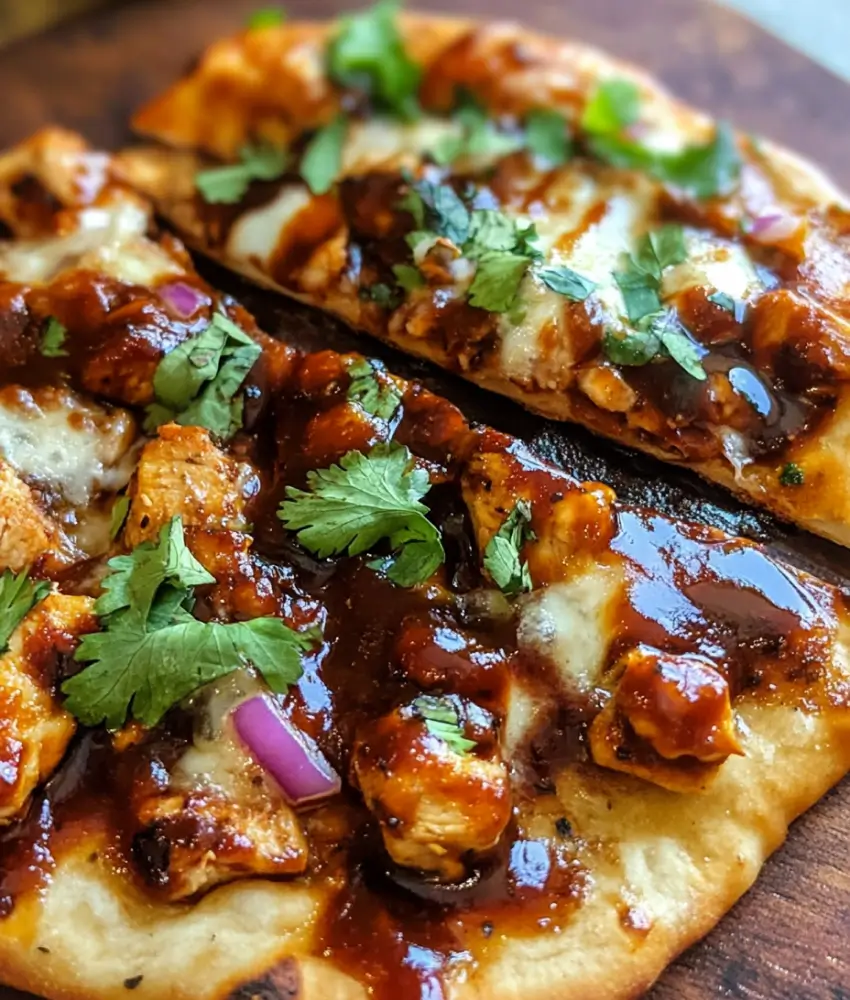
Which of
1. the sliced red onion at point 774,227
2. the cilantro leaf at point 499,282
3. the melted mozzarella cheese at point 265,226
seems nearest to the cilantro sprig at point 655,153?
the sliced red onion at point 774,227

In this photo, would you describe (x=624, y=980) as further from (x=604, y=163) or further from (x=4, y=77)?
(x=4, y=77)

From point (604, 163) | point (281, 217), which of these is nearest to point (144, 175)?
point (281, 217)

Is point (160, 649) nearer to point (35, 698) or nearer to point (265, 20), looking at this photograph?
point (35, 698)

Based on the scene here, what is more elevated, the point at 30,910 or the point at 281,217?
the point at 281,217

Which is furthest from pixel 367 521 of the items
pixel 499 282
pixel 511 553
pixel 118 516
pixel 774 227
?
pixel 774 227

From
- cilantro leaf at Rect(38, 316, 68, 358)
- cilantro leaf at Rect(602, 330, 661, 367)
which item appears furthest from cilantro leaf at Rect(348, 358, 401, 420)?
cilantro leaf at Rect(38, 316, 68, 358)

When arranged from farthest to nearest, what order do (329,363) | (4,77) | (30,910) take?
(4,77), (329,363), (30,910)

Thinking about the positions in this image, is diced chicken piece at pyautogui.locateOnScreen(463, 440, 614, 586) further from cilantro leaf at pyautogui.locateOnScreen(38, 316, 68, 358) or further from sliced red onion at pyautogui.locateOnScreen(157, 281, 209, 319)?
cilantro leaf at pyautogui.locateOnScreen(38, 316, 68, 358)
